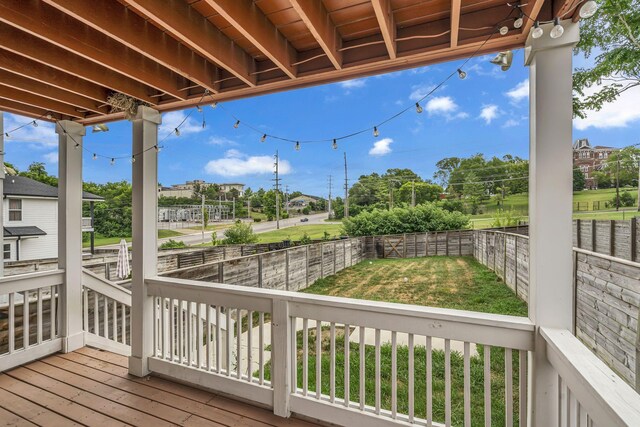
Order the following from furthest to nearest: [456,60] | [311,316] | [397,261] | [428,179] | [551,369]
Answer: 1. [397,261]
2. [428,179]
3. [311,316]
4. [456,60]
5. [551,369]

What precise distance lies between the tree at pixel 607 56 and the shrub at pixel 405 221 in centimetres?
524

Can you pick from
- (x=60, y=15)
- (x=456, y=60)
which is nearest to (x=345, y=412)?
(x=456, y=60)

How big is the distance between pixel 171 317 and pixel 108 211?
502cm

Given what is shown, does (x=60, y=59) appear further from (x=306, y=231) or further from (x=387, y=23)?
(x=306, y=231)

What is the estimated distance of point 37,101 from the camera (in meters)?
2.20

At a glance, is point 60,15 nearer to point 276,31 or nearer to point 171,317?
point 276,31

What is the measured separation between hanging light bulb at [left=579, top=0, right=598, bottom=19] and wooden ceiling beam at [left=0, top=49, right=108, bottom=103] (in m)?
2.70

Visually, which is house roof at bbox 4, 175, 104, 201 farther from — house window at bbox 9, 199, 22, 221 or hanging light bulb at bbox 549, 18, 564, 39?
hanging light bulb at bbox 549, 18, 564, 39

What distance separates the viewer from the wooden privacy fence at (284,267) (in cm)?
404

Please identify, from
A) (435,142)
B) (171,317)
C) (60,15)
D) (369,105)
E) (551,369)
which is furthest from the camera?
(435,142)

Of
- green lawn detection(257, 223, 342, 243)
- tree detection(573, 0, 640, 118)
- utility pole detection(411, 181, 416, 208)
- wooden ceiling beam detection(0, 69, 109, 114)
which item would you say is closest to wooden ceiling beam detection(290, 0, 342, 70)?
tree detection(573, 0, 640, 118)

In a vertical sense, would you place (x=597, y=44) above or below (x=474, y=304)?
above

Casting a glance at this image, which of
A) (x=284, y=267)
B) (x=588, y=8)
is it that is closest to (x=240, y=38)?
(x=588, y=8)

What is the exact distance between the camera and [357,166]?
7.69 metres
